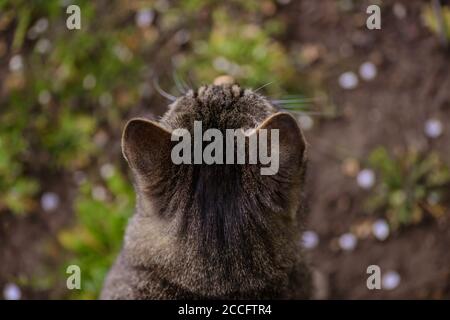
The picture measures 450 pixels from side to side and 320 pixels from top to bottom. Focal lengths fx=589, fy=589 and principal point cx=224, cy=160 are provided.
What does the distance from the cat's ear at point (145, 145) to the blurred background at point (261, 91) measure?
1.59m

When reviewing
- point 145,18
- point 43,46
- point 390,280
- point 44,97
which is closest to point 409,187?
point 390,280

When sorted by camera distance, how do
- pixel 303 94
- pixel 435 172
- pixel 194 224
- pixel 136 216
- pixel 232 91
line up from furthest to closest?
1. pixel 303 94
2. pixel 435 172
3. pixel 136 216
4. pixel 232 91
5. pixel 194 224

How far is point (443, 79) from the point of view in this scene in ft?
13.9

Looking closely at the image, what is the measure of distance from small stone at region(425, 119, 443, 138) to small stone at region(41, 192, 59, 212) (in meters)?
2.77

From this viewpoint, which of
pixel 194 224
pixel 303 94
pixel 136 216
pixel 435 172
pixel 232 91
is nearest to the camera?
pixel 194 224

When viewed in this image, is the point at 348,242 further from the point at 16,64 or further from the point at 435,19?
the point at 16,64

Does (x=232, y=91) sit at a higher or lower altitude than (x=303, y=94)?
lower

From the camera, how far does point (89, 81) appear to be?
468cm

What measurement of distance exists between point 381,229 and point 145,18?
2.47 meters

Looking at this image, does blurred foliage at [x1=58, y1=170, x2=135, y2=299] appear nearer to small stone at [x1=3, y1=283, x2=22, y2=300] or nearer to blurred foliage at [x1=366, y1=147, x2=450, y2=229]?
small stone at [x1=3, y1=283, x2=22, y2=300]

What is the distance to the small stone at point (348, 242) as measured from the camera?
13.4ft
